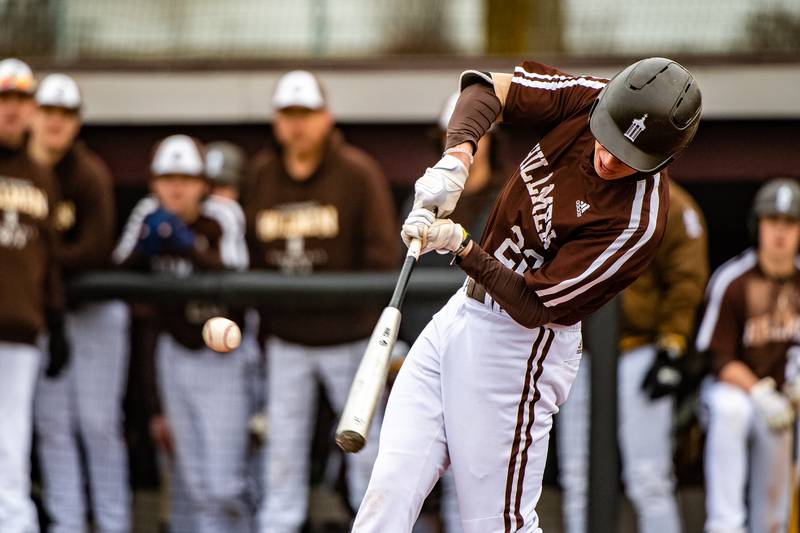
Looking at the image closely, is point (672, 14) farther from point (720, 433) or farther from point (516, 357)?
point (516, 357)

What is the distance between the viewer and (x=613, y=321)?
16.1 ft

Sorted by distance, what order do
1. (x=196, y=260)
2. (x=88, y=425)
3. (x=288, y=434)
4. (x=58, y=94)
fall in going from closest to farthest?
(x=288, y=434)
(x=196, y=260)
(x=88, y=425)
(x=58, y=94)

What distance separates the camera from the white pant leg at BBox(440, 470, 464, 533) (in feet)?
16.1

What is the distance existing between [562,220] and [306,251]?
209cm

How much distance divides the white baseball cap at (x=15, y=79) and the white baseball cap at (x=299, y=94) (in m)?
1.06

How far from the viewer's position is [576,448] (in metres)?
5.02

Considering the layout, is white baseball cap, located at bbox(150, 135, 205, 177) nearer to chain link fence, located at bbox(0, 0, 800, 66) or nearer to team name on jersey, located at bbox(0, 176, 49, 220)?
team name on jersey, located at bbox(0, 176, 49, 220)

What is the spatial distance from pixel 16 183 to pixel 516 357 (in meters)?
2.54

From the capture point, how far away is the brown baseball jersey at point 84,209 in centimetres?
541

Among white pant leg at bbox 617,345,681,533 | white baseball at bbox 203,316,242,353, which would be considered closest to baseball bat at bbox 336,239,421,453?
white baseball at bbox 203,316,242,353

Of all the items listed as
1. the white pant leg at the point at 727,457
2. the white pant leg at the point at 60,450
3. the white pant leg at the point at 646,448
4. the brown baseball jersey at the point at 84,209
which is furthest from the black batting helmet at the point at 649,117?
the white pant leg at the point at 60,450

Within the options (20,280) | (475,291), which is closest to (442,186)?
(475,291)

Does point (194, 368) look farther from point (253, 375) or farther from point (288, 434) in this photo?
point (288, 434)

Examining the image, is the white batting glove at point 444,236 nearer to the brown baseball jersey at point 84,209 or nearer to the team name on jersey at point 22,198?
the team name on jersey at point 22,198
